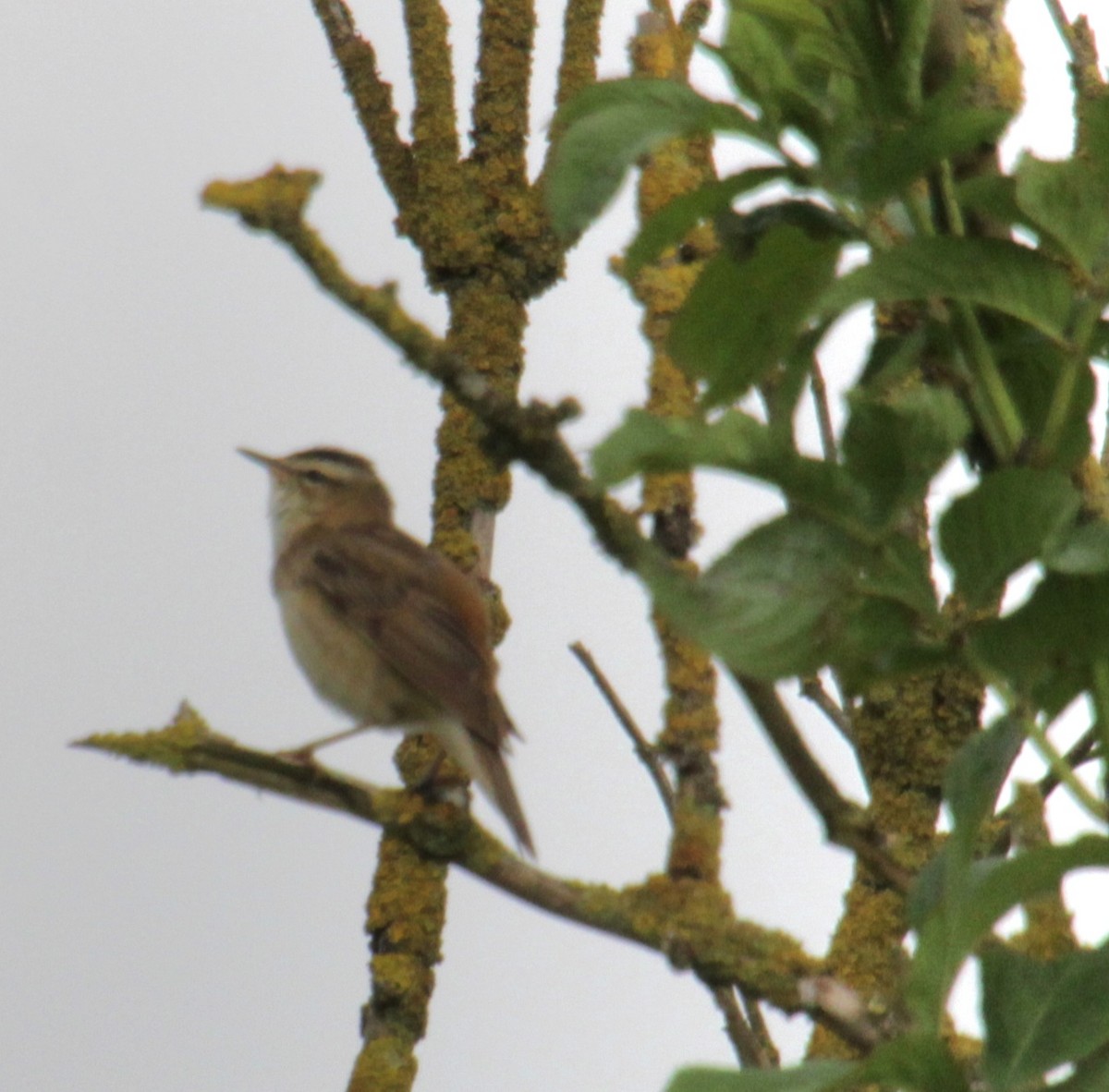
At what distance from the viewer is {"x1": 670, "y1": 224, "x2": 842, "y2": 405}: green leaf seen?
41.3 inches

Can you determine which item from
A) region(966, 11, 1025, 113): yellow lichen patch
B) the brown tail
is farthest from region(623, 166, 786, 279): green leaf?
the brown tail

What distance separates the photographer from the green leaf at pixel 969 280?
3.01ft

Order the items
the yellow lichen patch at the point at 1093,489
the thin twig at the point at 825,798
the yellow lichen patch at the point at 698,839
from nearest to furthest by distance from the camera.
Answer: the thin twig at the point at 825,798 < the yellow lichen patch at the point at 1093,489 < the yellow lichen patch at the point at 698,839

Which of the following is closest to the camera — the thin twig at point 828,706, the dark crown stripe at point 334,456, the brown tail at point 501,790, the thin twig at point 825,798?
the thin twig at point 825,798

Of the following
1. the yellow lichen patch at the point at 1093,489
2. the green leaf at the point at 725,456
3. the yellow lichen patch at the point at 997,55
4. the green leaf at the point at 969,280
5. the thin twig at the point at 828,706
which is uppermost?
the yellow lichen patch at the point at 997,55

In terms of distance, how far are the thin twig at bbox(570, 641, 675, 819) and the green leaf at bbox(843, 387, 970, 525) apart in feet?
4.80

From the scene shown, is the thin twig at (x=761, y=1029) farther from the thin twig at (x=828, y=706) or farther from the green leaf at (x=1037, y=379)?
the green leaf at (x=1037, y=379)

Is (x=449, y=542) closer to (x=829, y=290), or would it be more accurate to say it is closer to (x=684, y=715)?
(x=684, y=715)

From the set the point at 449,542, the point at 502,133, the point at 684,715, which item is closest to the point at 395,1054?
the point at 449,542

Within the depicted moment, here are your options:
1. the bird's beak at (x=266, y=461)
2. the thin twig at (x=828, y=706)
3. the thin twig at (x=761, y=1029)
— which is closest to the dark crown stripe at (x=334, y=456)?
the bird's beak at (x=266, y=461)

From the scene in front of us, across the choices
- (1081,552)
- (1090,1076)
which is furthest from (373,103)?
(1090,1076)

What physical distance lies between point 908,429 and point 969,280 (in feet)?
0.32

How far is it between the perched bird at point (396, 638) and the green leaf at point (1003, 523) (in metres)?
2.78

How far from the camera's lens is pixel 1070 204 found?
37.6 inches
